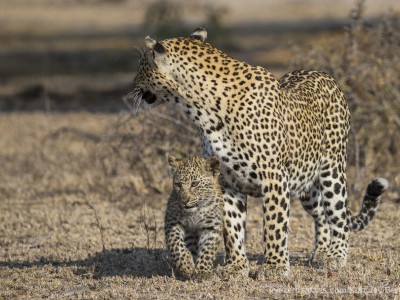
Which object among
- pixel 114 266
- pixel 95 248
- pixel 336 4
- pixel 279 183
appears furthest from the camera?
pixel 336 4

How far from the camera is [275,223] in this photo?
8.86m

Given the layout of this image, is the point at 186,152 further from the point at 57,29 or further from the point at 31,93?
the point at 57,29

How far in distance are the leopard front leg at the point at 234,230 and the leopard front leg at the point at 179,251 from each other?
1.04 feet

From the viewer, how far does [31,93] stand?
24297 millimetres

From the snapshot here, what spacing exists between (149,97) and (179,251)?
1338 mm

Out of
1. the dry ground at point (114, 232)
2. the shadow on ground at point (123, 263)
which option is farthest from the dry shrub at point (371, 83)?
the shadow on ground at point (123, 263)

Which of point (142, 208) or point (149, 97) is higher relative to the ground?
point (149, 97)

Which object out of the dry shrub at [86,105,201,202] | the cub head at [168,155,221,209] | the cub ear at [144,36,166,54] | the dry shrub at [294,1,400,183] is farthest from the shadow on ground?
the dry shrub at [294,1,400,183]

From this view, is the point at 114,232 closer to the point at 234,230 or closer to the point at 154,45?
the point at 234,230

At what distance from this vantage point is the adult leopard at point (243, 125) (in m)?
8.73

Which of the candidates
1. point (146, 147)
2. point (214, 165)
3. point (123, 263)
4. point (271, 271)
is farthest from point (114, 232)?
point (271, 271)

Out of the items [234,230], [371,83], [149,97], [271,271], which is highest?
[371,83]

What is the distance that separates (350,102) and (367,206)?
4.27 metres

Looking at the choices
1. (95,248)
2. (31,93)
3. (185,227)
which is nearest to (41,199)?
(95,248)
